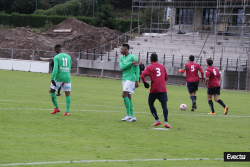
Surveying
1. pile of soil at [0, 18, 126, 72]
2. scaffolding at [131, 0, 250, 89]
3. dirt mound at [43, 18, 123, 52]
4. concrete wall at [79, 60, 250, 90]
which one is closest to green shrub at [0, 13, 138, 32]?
dirt mound at [43, 18, 123, 52]

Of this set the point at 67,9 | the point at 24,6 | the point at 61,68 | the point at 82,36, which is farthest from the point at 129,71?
the point at 24,6

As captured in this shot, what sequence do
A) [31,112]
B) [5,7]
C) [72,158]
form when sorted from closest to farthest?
[72,158]
[31,112]
[5,7]

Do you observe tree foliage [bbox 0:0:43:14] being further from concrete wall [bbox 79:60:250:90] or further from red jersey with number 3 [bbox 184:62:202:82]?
A: red jersey with number 3 [bbox 184:62:202:82]

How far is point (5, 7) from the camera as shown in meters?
77.4

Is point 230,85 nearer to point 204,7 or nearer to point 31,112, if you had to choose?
point 204,7

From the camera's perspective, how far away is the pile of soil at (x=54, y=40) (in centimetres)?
4523

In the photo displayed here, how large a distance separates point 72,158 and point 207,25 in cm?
3958

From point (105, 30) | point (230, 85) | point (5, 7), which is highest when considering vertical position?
point (5, 7)

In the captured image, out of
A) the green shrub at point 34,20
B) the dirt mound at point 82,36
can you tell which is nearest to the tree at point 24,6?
the green shrub at point 34,20

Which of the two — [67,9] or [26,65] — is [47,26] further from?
[26,65]

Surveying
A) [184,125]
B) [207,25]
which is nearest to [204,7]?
[207,25]

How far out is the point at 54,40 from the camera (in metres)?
53.6

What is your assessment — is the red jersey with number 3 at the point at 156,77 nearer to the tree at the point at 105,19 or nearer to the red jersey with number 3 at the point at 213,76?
the red jersey with number 3 at the point at 213,76

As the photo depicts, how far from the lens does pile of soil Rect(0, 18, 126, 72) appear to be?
148 feet
